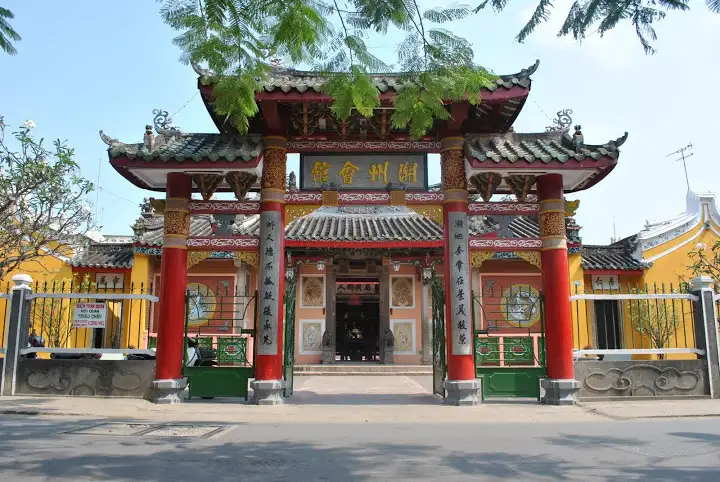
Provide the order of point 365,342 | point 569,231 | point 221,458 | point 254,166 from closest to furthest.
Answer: point 221,458, point 254,166, point 569,231, point 365,342

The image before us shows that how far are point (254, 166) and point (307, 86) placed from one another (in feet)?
4.61

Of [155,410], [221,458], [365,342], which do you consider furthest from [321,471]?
[365,342]

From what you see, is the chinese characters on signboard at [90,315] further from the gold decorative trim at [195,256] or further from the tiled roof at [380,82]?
the tiled roof at [380,82]

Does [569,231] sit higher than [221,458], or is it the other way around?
[569,231]

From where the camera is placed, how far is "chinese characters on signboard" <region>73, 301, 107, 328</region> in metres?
9.45

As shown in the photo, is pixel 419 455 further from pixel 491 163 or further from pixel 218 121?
pixel 218 121

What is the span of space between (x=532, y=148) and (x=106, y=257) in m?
13.5

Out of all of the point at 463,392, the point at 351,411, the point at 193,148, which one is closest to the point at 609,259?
the point at 463,392

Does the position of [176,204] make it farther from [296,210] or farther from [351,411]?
[351,411]

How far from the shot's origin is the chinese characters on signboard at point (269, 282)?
8977mm

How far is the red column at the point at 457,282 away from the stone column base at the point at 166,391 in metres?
4.12

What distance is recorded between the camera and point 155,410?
8.27 meters

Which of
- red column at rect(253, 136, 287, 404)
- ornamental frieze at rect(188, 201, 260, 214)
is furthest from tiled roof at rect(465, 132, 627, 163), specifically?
ornamental frieze at rect(188, 201, 260, 214)

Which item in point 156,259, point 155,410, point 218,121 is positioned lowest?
point 155,410
